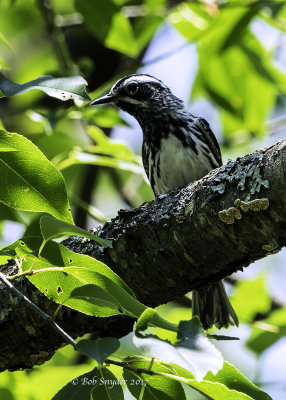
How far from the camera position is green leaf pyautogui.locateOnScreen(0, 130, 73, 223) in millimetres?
2578

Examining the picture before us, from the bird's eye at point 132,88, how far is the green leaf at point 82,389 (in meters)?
3.62

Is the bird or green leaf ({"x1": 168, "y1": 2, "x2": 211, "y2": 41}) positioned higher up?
green leaf ({"x1": 168, "y1": 2, "x2": 211, "y2": 41})

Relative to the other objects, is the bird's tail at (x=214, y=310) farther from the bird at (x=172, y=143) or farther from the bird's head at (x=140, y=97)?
the bird's head at (x=140, y=97)

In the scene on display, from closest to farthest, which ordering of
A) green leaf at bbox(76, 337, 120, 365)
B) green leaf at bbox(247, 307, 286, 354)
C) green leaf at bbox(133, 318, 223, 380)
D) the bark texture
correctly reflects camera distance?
green leaf at bbox(133, 318, 223, 380)
green leaf at bbox(76, 337, 120, 365)
the bark texture
green leaf at bbox(247, 307, 286, 354)

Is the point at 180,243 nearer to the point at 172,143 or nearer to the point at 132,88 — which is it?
the point at 172,143

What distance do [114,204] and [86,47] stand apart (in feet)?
7.45

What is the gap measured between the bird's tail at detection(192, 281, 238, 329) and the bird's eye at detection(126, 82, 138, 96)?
1.86 metres

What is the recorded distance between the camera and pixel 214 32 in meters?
5.24

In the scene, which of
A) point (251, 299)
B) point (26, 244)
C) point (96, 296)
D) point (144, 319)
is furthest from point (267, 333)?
point (144, 319)

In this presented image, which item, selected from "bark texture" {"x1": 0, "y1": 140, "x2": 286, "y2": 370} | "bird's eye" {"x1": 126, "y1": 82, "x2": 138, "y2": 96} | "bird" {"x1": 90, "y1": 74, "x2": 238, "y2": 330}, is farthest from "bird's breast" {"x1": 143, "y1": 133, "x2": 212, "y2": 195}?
"bark texture" {"x1": 0, "y1": 140, "x2": 286, "y2": 370}

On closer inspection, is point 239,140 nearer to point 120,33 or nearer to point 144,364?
point 120,33

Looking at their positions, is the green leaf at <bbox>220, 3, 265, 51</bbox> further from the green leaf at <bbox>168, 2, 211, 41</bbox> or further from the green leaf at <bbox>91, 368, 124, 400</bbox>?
the green leaf at <bbox>91, 368, 124, 400</bbox>

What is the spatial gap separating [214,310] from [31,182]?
2347mm

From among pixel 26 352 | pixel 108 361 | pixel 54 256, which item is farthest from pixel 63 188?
pixel 26 352
